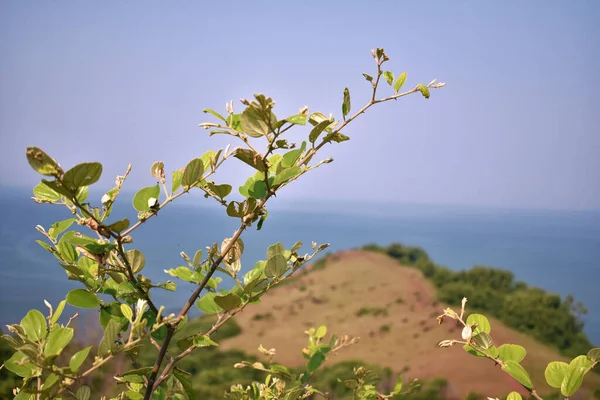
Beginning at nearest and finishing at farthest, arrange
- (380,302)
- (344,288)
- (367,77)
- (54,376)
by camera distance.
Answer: (54,376)
(367,77)
(380,302)
(344,288)

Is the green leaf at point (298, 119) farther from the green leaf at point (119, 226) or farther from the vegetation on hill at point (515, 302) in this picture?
the vegetation on hill at point (515, 302)

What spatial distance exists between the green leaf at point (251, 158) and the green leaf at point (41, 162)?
0.55 feet

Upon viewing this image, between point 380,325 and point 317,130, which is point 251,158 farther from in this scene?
point 380,325

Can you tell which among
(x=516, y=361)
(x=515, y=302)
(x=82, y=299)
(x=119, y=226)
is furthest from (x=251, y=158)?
(x=515, y=302)

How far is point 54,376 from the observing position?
1.43 feet

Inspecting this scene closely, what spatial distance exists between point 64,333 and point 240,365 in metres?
0.26

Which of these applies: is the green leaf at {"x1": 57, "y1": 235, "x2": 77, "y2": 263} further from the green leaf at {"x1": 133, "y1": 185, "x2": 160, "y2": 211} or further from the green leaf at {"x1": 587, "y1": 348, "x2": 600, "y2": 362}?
the green leaf at {"x1": 587, "y1": 348, "x2": 600, "y2": 362}

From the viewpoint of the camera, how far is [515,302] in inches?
165

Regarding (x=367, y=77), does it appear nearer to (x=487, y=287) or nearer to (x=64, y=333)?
(x=64, y=333)

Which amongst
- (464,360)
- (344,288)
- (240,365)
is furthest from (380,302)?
(240,365)

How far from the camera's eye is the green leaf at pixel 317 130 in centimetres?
48

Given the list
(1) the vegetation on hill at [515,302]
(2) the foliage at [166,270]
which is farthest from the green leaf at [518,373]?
(1) the vegetation on hill at [515,302]

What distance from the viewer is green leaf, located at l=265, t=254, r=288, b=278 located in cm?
54

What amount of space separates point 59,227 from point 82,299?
0.39 feet
